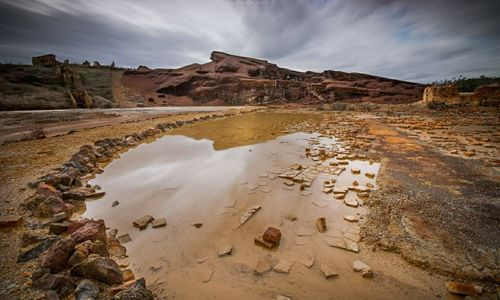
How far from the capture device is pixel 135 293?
1.97 m

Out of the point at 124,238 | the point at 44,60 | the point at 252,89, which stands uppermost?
the point at 44,60

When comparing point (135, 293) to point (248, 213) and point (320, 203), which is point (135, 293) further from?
point (320, 203)

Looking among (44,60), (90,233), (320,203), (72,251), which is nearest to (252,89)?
(44,60)

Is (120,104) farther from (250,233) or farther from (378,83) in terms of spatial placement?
(378,83)

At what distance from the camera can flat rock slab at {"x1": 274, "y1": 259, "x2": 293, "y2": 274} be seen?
254 cm

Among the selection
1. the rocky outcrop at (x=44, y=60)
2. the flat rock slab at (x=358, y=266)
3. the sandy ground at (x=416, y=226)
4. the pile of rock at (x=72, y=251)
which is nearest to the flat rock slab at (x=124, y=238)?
the pile of rock at (x=72, y=251)

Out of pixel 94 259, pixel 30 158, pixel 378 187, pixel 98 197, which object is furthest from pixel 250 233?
pixel 30 158

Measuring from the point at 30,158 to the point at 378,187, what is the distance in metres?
9.35

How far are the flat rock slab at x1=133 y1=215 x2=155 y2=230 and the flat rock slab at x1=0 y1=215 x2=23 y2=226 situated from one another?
1504mm

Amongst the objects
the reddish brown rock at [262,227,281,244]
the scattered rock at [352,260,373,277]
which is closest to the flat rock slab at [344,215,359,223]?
the scattered rock at [352,260,373,277]

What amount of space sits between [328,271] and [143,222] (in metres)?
2.90

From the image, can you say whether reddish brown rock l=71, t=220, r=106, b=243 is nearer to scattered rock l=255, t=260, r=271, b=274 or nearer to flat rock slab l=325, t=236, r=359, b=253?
scattered rock l=255, t=260, r=271, b=274

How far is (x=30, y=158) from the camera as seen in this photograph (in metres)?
6.16

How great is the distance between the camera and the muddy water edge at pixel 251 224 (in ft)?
7.72
